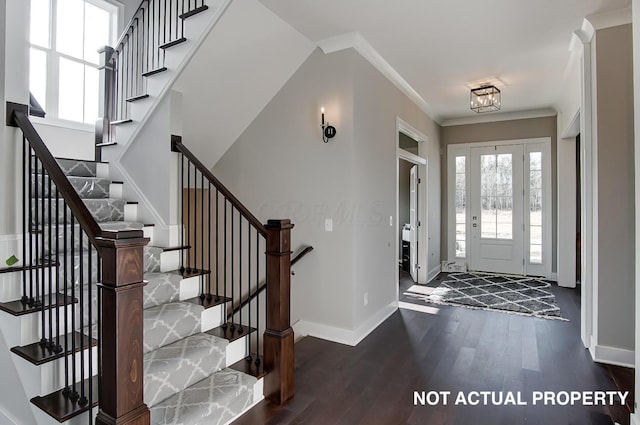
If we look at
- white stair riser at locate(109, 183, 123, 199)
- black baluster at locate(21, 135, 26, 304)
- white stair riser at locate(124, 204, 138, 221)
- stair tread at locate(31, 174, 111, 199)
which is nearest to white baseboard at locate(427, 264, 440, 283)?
white stair riser at locate(124, 204, 138, 221)

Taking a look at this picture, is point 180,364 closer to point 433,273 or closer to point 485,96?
point 485,96

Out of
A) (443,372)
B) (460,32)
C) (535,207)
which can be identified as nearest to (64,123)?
(460,32)

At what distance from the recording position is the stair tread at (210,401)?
1974 mm

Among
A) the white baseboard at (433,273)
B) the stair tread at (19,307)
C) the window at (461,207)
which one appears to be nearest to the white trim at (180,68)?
the stair tread at (19,307)

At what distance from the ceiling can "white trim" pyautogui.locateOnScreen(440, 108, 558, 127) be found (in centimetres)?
147

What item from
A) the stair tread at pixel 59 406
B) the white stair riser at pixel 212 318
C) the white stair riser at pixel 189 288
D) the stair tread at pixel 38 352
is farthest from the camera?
the white stair riser at pixel 189 288

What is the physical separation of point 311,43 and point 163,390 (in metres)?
3.24

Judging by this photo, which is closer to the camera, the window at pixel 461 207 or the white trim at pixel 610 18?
the white trim at pixel 610 18

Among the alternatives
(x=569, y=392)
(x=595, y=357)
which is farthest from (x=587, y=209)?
(x=569, y=392)

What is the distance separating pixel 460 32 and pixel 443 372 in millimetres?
3016

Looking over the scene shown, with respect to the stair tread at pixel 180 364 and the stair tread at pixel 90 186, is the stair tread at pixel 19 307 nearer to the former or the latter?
the stair tread at pixel 180 364

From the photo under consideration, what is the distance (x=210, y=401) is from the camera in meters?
2.11

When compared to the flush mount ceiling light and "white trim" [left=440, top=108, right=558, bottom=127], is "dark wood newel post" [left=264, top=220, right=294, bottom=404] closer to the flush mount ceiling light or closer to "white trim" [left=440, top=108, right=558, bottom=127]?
the flush mount ceiling light

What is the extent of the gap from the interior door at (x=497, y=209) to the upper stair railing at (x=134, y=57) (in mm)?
5496
